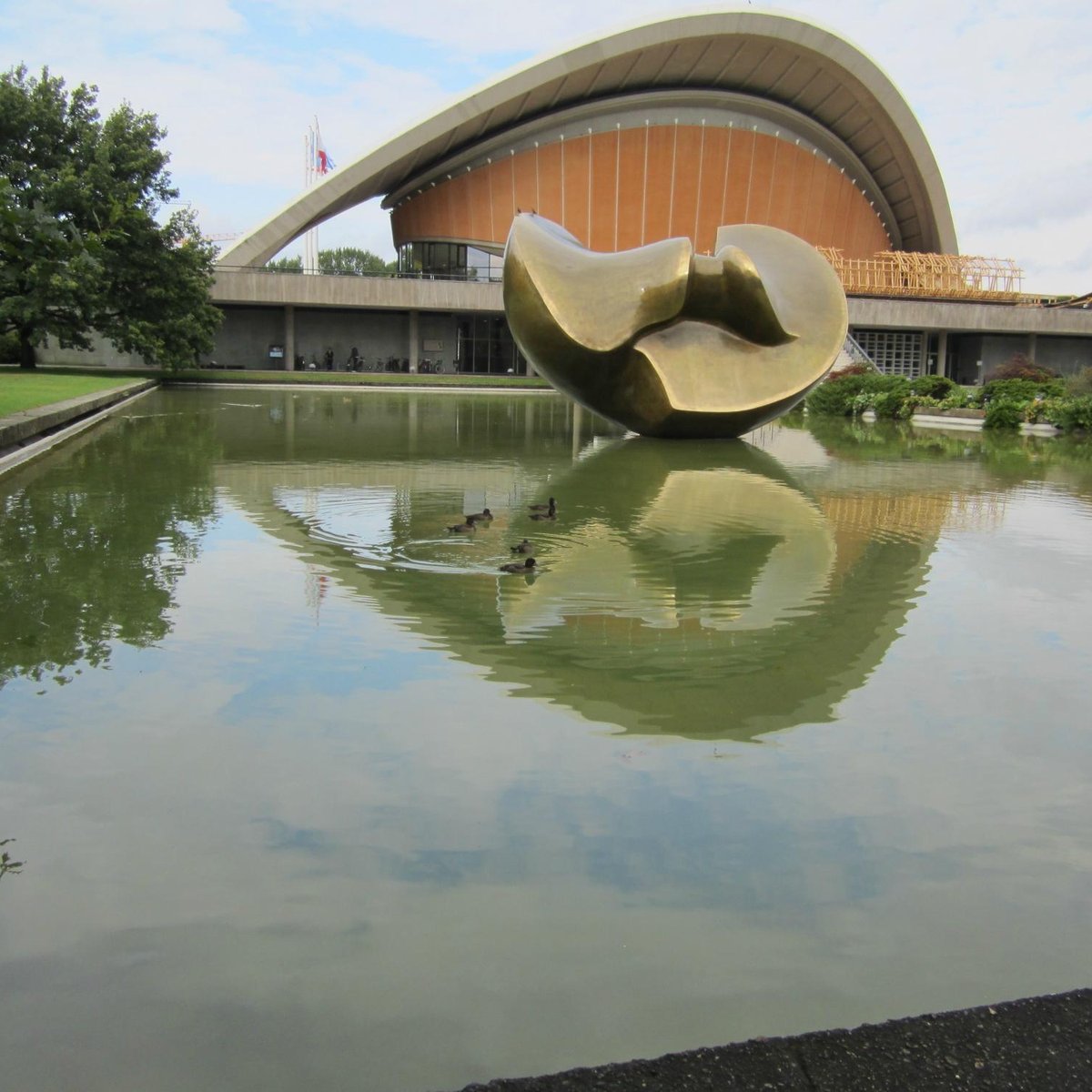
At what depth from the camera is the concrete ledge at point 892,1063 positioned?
2146mm

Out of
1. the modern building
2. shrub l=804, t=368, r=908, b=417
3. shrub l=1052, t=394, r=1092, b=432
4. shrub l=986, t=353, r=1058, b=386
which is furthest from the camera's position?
the modern building

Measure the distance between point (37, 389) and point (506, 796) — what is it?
20273 mm

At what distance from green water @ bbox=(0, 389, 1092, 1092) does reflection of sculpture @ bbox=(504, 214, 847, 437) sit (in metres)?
6.35

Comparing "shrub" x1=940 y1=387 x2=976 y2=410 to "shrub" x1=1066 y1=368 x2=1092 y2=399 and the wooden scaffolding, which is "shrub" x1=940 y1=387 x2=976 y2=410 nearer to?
"shrub" x1=1066 y1=368 x2=1092 y2=399

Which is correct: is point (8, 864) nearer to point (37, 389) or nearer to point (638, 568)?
point (638, 568)

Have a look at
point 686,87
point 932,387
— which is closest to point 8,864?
point 932,387

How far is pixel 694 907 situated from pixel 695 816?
1.88 feet

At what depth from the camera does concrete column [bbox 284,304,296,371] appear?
41688 mm

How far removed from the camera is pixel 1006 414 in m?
23.1

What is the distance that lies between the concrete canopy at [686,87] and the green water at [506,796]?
34.2 meters

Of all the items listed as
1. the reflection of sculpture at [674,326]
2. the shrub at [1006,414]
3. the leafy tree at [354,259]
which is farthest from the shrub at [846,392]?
the leafy tree at [354,259]

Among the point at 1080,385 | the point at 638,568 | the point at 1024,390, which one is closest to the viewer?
the point at 638,568

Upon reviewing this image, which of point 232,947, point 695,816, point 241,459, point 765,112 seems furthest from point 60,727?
point 765,112

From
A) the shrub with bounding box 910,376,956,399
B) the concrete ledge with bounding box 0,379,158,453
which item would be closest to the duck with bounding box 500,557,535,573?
the concrete ledge with bounding box 0,379,158,453
